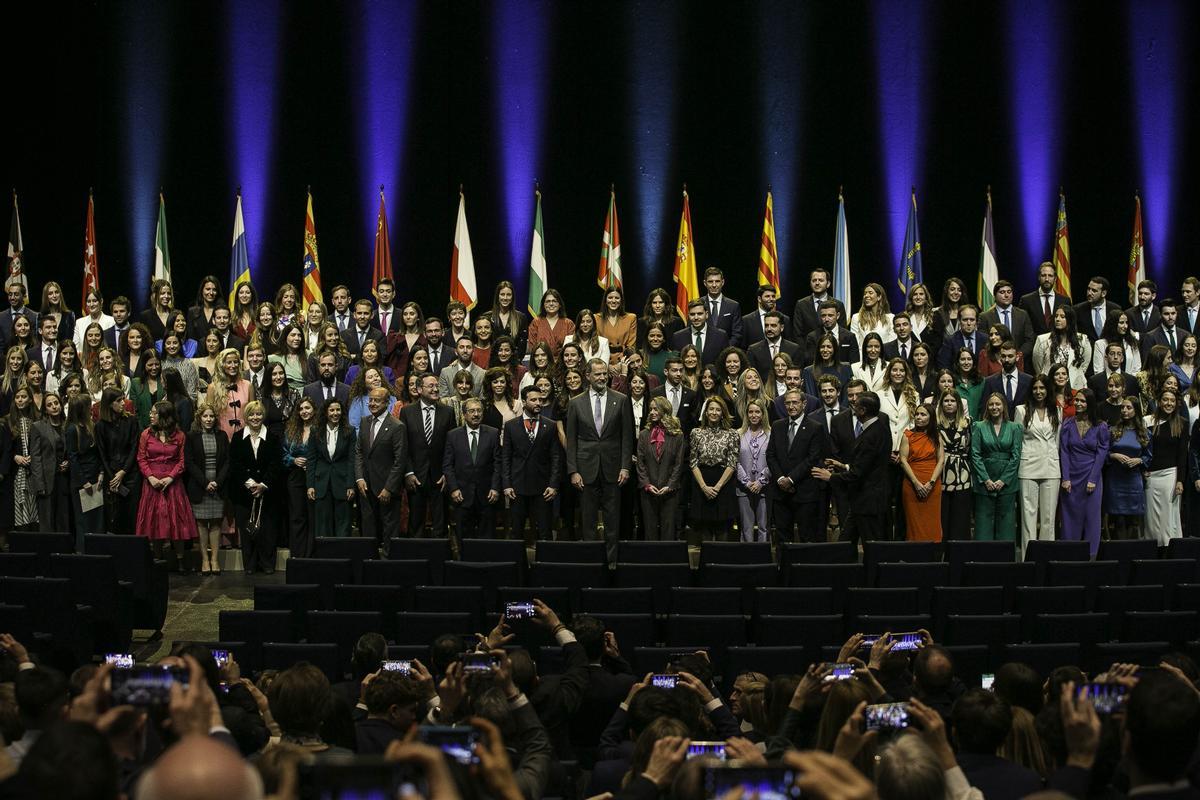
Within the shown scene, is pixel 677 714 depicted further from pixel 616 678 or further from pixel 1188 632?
pixel 1188 632

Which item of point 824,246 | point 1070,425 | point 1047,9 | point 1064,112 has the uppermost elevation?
point 1047,9

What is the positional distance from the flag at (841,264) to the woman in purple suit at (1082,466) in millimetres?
4316

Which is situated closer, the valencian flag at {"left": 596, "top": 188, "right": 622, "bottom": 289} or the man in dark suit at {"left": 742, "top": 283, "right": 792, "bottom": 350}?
the man in dark suit at {"left": 742, "top": 283, "right": 792, "bottom": 350}

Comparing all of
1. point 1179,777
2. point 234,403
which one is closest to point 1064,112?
point 234,403

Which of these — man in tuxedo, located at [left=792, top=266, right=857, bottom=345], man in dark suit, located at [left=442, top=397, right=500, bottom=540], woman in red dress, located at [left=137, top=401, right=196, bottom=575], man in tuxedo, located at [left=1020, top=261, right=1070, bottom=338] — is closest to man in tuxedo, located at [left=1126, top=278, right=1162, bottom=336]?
man in tuxedo, located at [left=1020, top=261, right=1070, bottom=338]

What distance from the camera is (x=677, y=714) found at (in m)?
4.57

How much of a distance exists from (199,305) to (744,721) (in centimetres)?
756

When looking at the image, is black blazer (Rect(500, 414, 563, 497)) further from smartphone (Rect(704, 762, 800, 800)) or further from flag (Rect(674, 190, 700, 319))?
smartphone (Rect(704, 762, 800, 800))

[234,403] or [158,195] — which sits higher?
[158,195]

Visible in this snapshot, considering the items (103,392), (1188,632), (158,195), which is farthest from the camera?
(158,195)

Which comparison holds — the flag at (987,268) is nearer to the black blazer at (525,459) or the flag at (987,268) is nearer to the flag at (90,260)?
the black blazer at (525,459)

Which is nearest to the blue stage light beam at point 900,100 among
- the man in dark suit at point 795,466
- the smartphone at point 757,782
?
the man in dark suit at point 795,466

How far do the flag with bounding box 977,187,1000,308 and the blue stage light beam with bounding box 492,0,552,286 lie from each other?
4.89 metres

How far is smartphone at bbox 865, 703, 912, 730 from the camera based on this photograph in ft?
11.9
